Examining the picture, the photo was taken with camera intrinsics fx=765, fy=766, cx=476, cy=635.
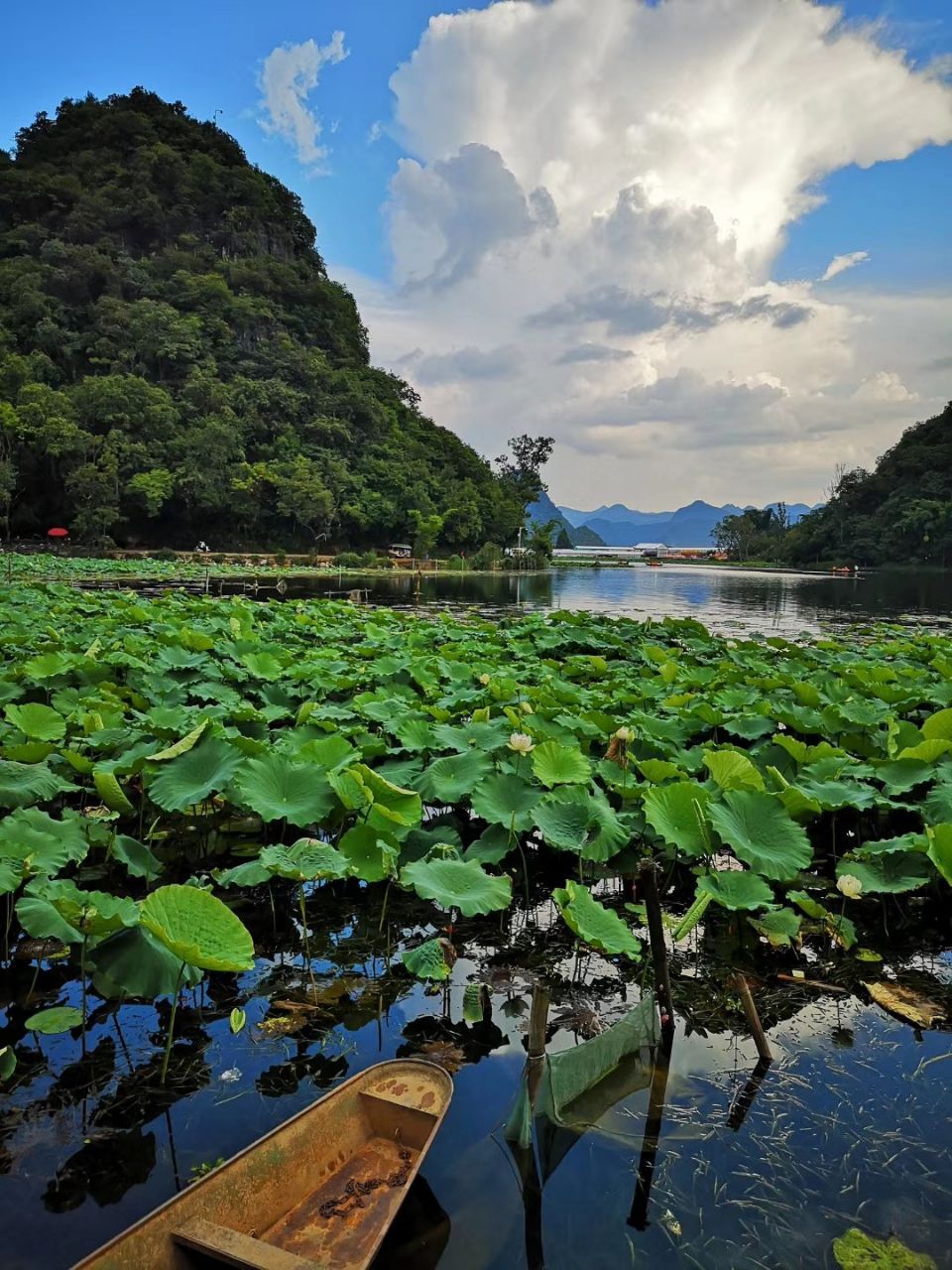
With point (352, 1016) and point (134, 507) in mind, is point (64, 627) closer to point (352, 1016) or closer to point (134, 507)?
point (352, 1016)

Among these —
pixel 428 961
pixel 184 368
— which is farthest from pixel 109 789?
pixel 184 368

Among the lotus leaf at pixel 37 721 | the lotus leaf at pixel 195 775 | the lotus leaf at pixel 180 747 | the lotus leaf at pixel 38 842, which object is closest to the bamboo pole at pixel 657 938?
the lotus leaf at pixel 195 775

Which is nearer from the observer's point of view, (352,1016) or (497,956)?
(352,1016)

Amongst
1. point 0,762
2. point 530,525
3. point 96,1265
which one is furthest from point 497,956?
A: point 530,525

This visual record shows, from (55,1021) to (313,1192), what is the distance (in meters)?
1.09

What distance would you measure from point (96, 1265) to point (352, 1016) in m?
1.31

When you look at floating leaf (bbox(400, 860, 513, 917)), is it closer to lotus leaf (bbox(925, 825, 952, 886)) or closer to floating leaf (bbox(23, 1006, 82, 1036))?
floating leaf (bbox(23, 1006, 82, 1036))

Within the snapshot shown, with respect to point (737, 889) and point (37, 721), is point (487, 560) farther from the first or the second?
point (737, 889)

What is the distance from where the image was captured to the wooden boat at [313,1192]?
60.7 inches

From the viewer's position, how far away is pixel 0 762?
3.27 metres

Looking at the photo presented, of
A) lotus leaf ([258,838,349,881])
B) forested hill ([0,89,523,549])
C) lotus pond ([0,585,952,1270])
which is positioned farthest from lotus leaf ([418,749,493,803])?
forested hill ([0,89,523,549])

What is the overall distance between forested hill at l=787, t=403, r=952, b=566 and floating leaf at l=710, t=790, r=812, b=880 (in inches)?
2312

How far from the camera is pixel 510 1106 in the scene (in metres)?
2.34

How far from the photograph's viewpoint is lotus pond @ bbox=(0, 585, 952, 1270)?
1.98 meters
